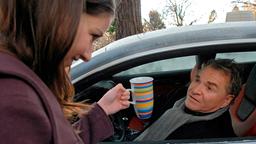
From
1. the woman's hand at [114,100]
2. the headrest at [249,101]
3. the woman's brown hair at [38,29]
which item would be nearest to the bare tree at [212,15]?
the headrest at [249,101]

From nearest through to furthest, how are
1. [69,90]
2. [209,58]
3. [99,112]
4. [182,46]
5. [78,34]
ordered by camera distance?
[78,34] < [69,90] < [99,112] < [182,46] < [209,58]

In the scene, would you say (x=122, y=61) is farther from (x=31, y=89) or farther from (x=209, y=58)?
(x=31, y=89)

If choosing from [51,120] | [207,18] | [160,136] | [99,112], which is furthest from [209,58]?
[207,18]

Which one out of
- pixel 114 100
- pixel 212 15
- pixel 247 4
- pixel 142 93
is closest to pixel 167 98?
pixel 142 93

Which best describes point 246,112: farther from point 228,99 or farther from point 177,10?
point 177,10

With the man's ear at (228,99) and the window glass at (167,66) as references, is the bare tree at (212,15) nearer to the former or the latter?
the window glass at (167,66)

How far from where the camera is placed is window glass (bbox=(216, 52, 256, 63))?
2.29 meters

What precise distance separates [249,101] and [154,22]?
8949 mm

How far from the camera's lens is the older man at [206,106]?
2102 mm

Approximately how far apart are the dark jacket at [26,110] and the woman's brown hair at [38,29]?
0.05 meters

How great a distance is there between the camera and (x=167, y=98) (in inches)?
102

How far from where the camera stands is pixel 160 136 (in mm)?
2119

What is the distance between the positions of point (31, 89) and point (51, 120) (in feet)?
0.26

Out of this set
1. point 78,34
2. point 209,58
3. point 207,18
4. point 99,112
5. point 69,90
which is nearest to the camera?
point 78,34
